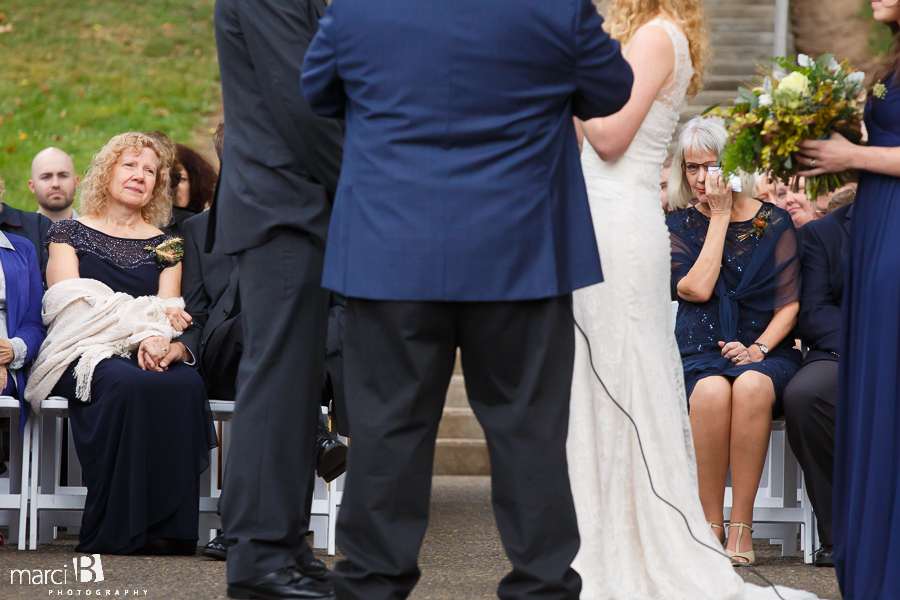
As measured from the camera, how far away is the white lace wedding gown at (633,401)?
3.24 metres

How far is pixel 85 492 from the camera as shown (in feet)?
15.2

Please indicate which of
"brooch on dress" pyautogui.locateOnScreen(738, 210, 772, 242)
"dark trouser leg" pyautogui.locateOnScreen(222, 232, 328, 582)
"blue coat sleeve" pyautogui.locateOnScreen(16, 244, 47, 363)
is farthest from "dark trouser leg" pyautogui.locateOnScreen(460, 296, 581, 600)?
"blue coat sleeve" pyautogui.locateOnScreen(16, 244, 47, 363)

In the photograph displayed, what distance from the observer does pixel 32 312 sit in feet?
15.6

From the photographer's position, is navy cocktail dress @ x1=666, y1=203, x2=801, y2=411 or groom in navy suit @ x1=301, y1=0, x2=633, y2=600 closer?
groom in navy suit @ x1=301, y1=0, x2=633, y2=600

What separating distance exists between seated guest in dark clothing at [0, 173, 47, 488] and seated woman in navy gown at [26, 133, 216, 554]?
0.21 feet

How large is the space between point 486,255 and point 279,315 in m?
0.92

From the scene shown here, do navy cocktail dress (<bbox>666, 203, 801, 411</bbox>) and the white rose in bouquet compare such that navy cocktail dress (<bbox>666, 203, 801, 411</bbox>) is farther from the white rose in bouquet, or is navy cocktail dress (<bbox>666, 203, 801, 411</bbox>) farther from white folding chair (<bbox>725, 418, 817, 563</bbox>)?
the white rose in bouquet

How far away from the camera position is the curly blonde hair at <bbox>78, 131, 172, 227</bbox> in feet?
16.4

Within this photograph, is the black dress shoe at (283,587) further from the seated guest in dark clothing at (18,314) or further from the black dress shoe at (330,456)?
the seated guest in dark clothing at (18,314)

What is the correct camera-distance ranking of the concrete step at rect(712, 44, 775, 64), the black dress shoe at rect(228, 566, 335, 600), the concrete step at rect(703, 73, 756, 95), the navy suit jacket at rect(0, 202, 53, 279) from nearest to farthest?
the black dress shoe at rect(228, 566, 335, 600)
the navy suit jacket at rect(0, 202, 53, 279)
the concrete step at rect(703, 73, 756, 95)
the concrete step at rect(712, 44, 775, 64)

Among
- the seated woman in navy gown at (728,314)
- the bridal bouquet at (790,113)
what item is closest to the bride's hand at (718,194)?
the seated woman in navy gown at (728,314)

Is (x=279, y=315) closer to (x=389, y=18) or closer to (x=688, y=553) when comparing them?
(x=389, y=18)

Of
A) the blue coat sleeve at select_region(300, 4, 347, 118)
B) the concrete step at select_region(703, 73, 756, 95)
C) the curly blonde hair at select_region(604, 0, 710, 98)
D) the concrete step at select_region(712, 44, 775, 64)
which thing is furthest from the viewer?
the concrete step at select_region(712, 44, 775, 64)

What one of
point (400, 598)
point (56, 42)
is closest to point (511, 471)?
point (400, 598)
